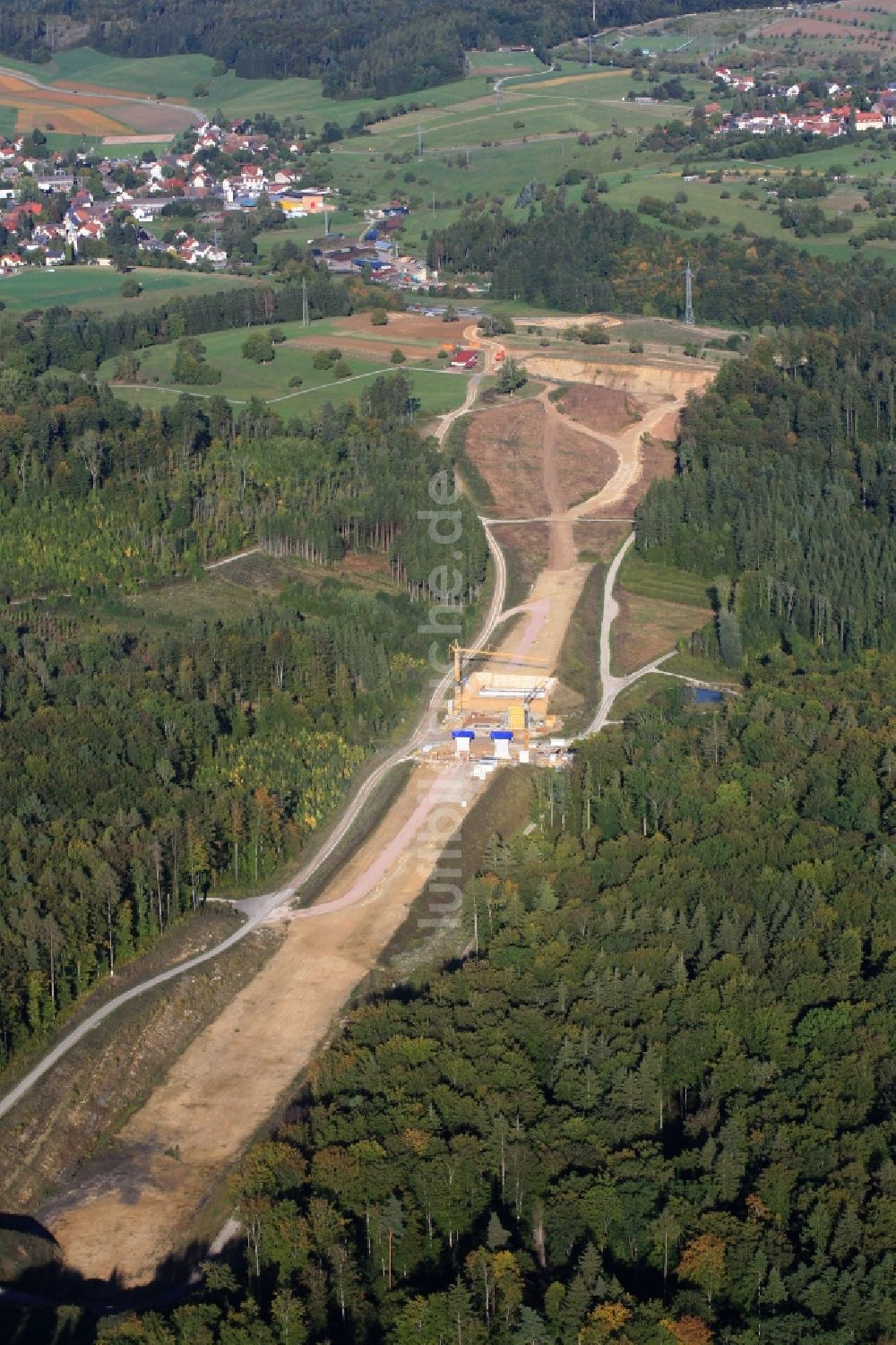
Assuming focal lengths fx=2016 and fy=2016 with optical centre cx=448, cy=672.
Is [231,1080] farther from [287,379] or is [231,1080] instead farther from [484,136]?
[484,136]

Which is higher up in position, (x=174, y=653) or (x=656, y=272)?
(x=656, y=272)

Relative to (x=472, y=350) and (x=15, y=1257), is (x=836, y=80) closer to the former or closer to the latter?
(x=472, y=350)

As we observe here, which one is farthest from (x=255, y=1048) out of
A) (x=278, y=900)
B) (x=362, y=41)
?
(x=362, y=41)

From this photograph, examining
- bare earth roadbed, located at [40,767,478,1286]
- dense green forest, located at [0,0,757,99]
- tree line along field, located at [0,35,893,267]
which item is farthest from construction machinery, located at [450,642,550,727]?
dense green forest, located at [0,0,757,99]

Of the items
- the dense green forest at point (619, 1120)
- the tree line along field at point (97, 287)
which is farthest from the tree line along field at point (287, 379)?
the dense green forest at point (619, 1120)

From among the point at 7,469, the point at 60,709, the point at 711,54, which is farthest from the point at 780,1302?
the point at 711,54

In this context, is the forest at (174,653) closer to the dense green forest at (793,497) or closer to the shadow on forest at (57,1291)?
the shadow on forest at (57,1291)
